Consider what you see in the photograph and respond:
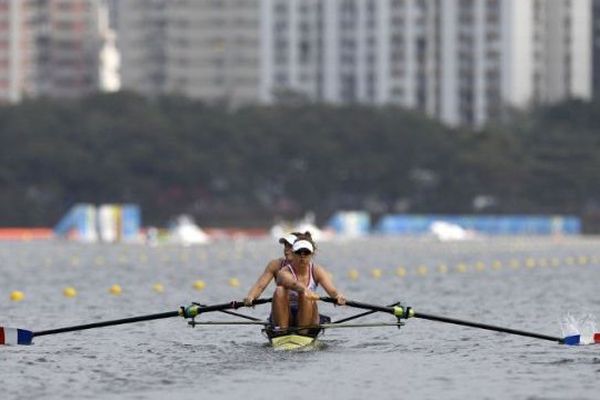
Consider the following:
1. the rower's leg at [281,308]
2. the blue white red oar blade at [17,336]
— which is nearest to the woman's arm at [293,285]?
the rower's leg at [281,308]

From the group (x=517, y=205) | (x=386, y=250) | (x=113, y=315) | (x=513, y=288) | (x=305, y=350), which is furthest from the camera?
(x=517, y=205)

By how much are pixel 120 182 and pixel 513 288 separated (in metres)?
110

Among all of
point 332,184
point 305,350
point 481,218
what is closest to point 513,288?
point 305,350

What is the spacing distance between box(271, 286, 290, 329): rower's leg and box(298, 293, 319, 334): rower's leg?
213mm

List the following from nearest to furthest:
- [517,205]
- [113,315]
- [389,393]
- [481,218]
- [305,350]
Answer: [389,393], [305,350], [113,315], [481,218], [517,205]

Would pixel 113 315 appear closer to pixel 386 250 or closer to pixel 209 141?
pixel 386 250

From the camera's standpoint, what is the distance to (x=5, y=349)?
33812 millimetres

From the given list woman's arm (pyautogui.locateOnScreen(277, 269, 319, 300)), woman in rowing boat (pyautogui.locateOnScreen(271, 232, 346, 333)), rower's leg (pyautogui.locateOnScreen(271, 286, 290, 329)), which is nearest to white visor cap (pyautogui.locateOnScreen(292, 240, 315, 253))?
woman in rowing boat (pyautogui.locateOnScreen(271, 232, 346, 333))

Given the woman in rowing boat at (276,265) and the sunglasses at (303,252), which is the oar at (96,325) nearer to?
the woman in rowing boat at (276,265)

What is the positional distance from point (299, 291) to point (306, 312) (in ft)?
1.32

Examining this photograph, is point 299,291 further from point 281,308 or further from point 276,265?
point 276,265

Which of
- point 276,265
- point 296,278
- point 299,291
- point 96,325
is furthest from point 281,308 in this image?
point 96,325

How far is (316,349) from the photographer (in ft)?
110

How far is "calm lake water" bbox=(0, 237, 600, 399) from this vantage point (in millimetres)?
28594
